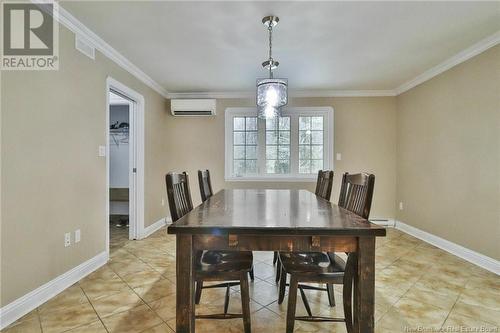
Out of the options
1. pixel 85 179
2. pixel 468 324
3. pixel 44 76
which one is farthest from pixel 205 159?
pixel 468 324

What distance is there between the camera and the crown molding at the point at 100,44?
2.38 metres

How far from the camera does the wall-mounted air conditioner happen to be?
15.9 feet

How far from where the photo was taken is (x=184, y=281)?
1352 millimetres

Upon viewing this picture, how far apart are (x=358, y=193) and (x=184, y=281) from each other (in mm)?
1279

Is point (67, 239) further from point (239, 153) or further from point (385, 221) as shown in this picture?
point (385, 221)

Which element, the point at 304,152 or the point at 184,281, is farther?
the point at 304,152

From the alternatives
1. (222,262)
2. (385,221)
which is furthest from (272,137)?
(222,262)

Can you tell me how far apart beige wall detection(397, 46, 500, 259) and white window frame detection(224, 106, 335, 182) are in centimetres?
121

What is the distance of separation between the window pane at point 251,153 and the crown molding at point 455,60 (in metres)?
2.65

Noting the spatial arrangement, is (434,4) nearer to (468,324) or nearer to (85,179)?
(468,324)

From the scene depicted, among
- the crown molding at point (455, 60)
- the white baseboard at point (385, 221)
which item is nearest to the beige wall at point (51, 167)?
the crown molding at point (455, 60)

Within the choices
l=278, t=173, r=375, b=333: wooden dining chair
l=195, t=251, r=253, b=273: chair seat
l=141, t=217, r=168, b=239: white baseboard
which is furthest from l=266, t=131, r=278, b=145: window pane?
l=195, t=251, r=253, b=273: chair seat

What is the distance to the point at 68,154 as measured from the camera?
2.47 m

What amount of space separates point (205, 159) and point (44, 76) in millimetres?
3025
